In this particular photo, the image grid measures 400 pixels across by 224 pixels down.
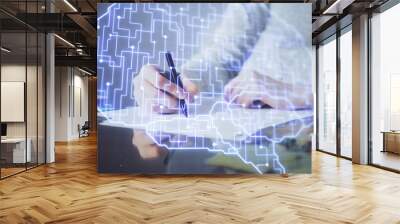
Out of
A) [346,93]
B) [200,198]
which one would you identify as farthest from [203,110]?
[346,93]

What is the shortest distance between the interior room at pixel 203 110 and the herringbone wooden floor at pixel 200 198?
0.03 m

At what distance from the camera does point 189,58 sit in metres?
6.57

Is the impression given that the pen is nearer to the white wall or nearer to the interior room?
the interior room

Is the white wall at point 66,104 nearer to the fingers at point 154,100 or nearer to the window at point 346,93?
the fingers at point 154,100

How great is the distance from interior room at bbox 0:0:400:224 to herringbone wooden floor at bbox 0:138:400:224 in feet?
0.11

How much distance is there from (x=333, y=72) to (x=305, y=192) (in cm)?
598

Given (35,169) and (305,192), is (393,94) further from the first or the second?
(35,169)

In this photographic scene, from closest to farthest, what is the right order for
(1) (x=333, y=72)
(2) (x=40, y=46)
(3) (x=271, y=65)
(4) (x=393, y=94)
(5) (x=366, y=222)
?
(5) (x=366, y=222) → (3) (x=271, y=65) → (4) (x=393, y=94) → (2) (x=40, y=46) → (1) (x=333, y=72)

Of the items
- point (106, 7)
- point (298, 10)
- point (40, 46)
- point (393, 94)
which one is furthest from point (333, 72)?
point (40, 46)
